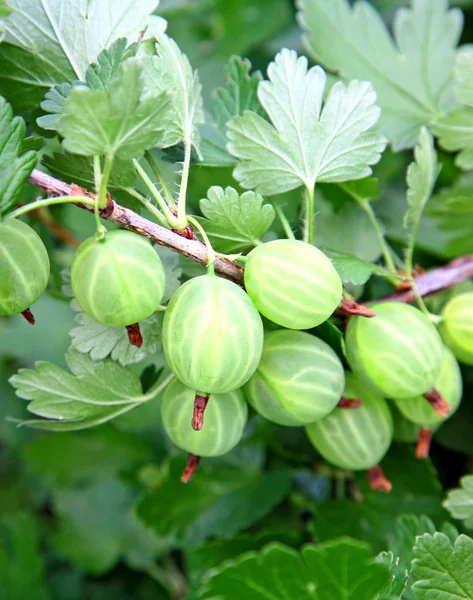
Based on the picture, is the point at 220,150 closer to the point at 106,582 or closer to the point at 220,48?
the point at 220,48

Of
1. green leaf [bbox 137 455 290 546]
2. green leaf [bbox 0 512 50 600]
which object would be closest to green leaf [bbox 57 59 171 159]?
green leaf [bbox 137 455 290 546]

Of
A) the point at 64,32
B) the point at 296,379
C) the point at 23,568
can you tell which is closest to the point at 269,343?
the point at 296,379

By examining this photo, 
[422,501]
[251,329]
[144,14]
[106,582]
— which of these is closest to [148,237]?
[251,329]

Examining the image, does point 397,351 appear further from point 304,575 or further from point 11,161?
point 11,161

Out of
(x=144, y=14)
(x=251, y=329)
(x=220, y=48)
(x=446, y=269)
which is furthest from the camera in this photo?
(x=220, y=48)

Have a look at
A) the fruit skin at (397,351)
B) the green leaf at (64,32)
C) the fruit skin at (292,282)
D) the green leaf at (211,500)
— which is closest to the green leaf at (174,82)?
the green leaf at (64,32)

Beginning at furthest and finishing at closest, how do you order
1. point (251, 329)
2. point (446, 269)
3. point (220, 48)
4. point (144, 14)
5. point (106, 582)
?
point (220, 48), point (106, 582), point (446, 269), point (144, 14), point (251, 329)
